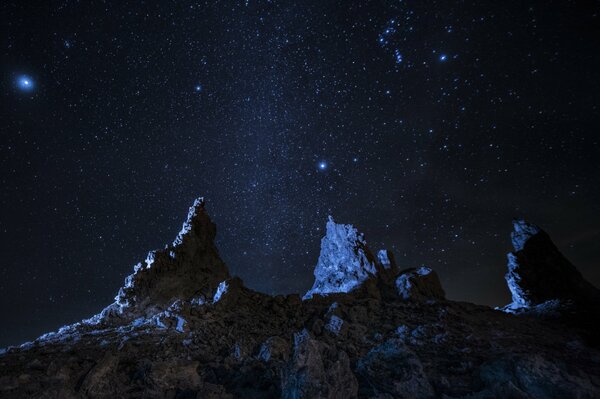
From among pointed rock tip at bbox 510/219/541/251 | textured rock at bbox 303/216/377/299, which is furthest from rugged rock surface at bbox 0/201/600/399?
pointed rock tip at bbox 510/219/541/251

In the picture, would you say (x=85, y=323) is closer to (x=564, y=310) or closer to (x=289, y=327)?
(x=289, y=327)

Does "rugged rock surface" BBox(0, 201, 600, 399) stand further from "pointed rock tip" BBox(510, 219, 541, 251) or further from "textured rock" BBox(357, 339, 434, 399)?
"pointed rock tip" BBox(510, 219, 541, 251)

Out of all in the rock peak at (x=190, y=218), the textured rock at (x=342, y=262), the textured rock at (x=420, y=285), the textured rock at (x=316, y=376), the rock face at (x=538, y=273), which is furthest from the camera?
the textured rock at (x=342, y=262)

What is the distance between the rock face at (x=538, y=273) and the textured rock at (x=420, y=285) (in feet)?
32.4

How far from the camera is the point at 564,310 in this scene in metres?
20.0

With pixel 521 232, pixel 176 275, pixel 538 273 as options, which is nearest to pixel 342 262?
pixel 176 275

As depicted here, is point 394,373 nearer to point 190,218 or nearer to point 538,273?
point 190,218

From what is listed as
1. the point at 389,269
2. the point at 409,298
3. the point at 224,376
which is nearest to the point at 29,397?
the point at 224,376

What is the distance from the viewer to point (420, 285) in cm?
2078

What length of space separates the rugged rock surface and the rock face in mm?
9376

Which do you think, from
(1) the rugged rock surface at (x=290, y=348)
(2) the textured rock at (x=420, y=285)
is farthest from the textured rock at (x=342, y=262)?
(2) the textured rock at (x=420, y=285)

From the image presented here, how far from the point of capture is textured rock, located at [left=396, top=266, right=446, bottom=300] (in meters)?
20.1

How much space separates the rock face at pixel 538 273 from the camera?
24688 mm

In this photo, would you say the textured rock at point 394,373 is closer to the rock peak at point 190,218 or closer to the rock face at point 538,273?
the rock peak at point 190,218
